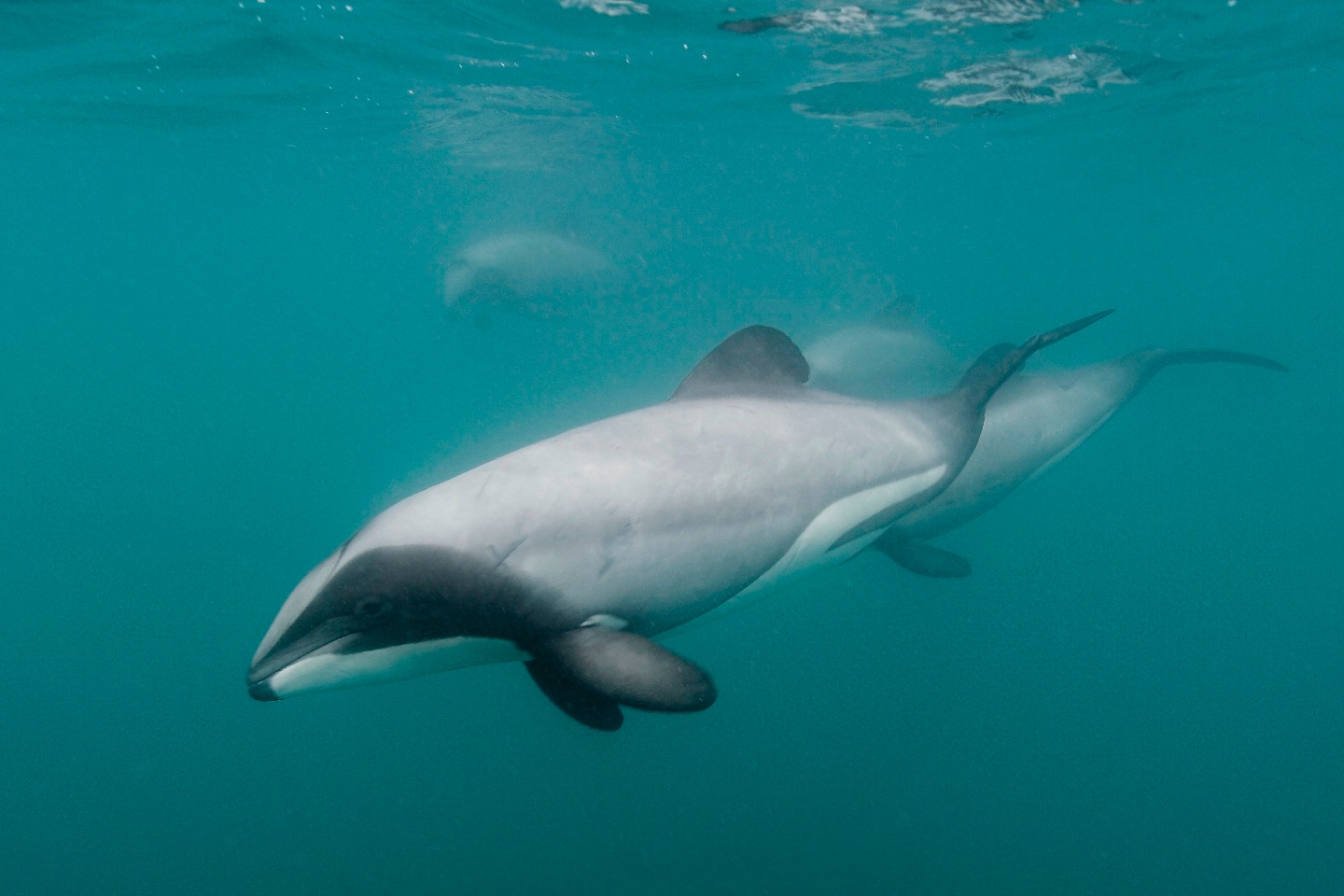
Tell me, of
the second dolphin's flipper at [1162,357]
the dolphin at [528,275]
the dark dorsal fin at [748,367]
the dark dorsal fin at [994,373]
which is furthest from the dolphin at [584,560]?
the dolphin at [528,275]

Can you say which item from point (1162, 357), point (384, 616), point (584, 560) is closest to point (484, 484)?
point (584, 560)

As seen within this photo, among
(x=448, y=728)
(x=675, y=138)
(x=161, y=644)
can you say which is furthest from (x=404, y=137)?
(x=448, y=728)

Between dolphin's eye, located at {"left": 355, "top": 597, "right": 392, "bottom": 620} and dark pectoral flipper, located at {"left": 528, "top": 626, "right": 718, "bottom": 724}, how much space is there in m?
0.72

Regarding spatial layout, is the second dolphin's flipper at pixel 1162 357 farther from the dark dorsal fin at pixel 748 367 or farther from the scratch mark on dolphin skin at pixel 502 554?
the scratch mark on dolphin skin at pixel 502 554

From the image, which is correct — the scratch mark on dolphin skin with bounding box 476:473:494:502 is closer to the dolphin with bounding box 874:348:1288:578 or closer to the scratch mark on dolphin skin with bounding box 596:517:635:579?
the scratch mark on dolphin skin with bounding box 596:517:635:579

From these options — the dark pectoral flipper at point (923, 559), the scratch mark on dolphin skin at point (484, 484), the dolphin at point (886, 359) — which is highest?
the scratch mark on dolphin skin at point (484, 484)

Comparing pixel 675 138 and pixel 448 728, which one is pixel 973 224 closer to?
pixel 675 138

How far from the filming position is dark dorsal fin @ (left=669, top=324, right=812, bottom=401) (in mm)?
5039

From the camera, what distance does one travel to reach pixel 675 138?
1040 inches

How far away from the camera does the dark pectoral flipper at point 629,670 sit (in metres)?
3.47

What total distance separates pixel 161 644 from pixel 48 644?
9.49 feet

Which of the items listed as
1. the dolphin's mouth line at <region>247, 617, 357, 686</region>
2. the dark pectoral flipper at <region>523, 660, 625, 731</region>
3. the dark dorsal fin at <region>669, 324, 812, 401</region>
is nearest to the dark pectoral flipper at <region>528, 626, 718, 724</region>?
the dark pectoral flipper at <region>523, 660, 625, 731</region>

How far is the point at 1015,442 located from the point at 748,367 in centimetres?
416

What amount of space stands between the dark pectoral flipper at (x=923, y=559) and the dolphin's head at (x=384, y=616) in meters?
4.84
